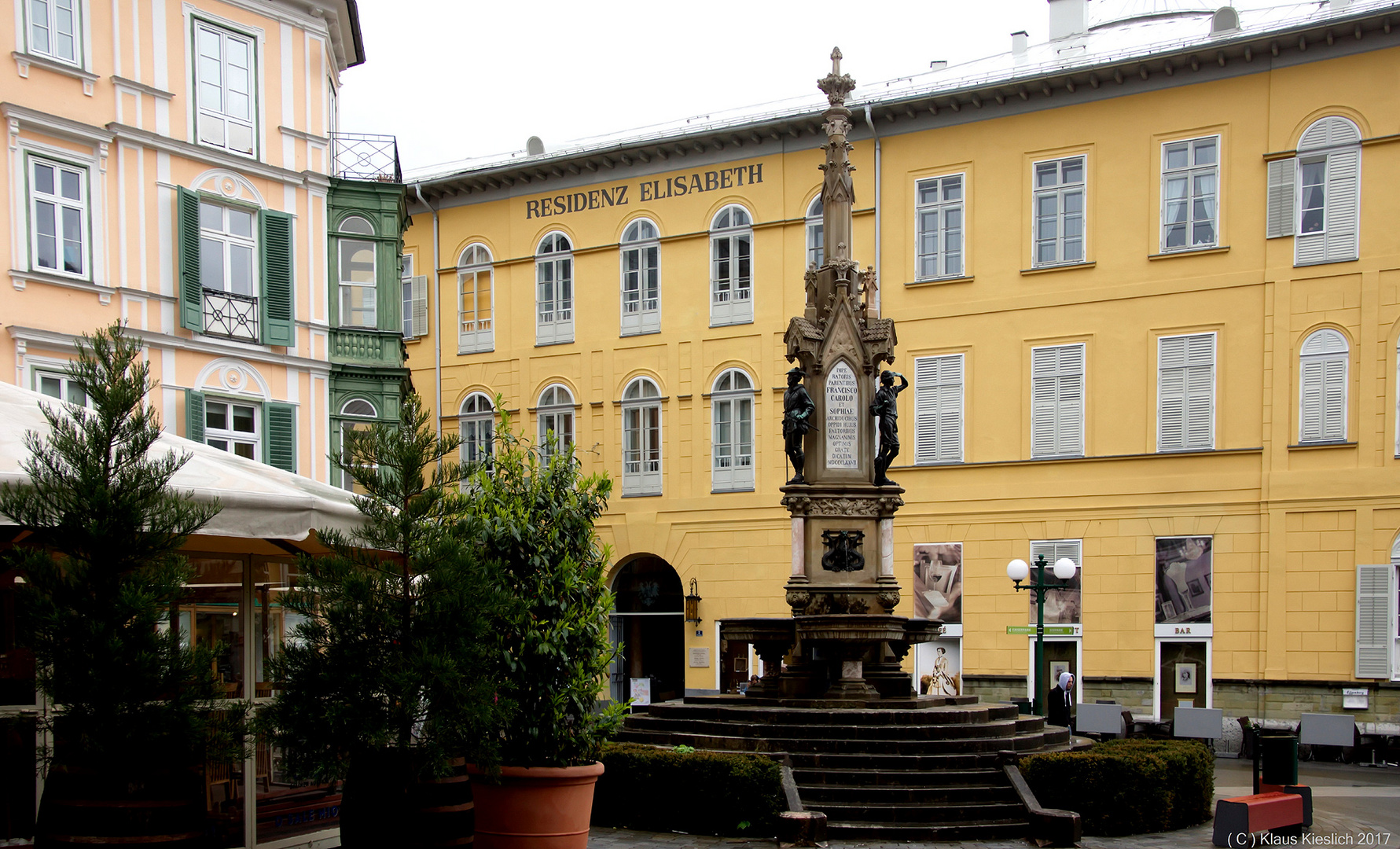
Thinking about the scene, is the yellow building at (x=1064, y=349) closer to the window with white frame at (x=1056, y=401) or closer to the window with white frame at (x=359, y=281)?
the window with white frame at (x=1056, y=401)

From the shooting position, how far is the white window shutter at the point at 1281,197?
84.2 ft

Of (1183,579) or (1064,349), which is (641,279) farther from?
(1183,579)

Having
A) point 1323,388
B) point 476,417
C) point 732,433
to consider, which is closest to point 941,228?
point 732,433

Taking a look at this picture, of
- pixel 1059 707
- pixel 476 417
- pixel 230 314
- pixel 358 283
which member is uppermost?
pixel 358 283

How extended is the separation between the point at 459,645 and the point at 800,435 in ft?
29.8

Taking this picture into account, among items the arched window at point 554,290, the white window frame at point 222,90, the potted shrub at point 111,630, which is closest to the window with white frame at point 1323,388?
the arched window at point 554,290

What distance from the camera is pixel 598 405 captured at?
3294cm

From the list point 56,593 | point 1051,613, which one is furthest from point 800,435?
point 1051,613

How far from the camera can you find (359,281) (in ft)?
78.7

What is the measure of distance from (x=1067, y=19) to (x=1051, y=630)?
13315 millimetres

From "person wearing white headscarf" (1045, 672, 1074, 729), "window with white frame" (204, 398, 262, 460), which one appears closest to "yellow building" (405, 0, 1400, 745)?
"person wearing white headscarf" (1045, 672, 1074, 729)

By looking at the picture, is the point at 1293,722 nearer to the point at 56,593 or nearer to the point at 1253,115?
the point at 1253,115

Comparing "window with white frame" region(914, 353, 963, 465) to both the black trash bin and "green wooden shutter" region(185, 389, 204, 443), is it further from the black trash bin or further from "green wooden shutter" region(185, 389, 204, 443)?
the black trash bin

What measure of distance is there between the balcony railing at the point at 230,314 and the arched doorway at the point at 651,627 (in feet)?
43.1
